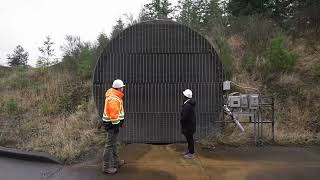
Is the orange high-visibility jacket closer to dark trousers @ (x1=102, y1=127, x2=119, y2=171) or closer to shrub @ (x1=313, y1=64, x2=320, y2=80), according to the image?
dark trousers @ (x1=102, y1=127, x2=119, y2=171)

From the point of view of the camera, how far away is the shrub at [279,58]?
14148mm

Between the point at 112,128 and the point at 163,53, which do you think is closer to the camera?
the point at 112,128

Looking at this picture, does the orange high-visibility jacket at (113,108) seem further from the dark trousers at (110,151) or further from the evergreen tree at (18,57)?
the evergreen tree at (18,57)

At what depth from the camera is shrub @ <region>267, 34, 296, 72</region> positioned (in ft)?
46.4

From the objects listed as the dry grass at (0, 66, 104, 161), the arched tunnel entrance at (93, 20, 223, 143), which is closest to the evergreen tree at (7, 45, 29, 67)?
the dry grass at (0, 66, 104, 161)

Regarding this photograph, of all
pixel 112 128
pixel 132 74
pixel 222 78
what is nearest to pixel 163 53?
pixel 132 74

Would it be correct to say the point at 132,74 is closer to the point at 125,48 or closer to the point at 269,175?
the point at 125,48

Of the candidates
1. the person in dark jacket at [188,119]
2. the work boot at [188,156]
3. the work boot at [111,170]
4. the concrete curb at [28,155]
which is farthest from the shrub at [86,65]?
the work boot at [111,170]

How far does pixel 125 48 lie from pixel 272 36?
733 cm

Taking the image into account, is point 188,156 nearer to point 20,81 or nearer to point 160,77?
point 160,77

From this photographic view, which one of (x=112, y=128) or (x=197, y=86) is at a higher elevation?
(x=197, y=86)

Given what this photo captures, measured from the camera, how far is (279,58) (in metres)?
14.5

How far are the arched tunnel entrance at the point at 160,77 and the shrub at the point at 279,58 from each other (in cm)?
346

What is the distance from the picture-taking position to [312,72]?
1487cm
